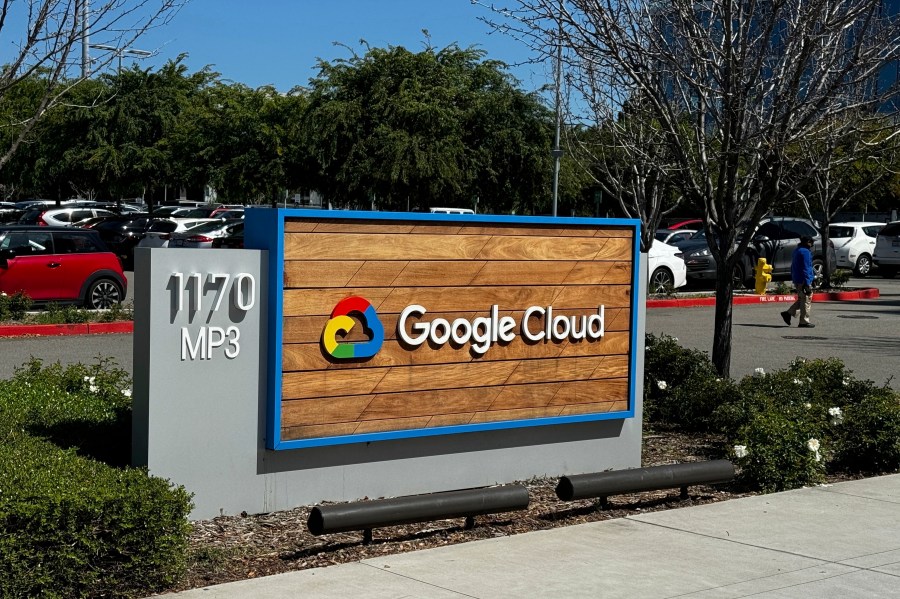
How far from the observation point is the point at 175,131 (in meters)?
41.1

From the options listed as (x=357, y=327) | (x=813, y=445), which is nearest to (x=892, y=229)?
(x=813, y=445)

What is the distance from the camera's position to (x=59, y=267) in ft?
65.3

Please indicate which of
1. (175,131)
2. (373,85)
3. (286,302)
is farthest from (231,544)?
(175,131)

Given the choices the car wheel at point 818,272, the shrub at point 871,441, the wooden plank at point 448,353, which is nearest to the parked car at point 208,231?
the car wheel at point 818,272

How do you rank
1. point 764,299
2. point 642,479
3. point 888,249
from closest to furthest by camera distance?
point 642,479
point 764,299
point 888,249

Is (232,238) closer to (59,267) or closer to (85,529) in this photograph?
(59,267)

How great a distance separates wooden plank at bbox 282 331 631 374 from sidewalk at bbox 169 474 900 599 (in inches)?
57.6

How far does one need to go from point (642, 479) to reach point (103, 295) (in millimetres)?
14775

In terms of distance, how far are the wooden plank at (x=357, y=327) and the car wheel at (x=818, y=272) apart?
22.1 meters

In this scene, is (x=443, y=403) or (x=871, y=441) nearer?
(x=443, y=403)

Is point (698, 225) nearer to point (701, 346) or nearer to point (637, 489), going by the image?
point (701, 346)

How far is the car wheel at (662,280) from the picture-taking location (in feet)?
87.7

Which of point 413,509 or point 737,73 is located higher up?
point 737,73

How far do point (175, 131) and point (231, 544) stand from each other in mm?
36299
